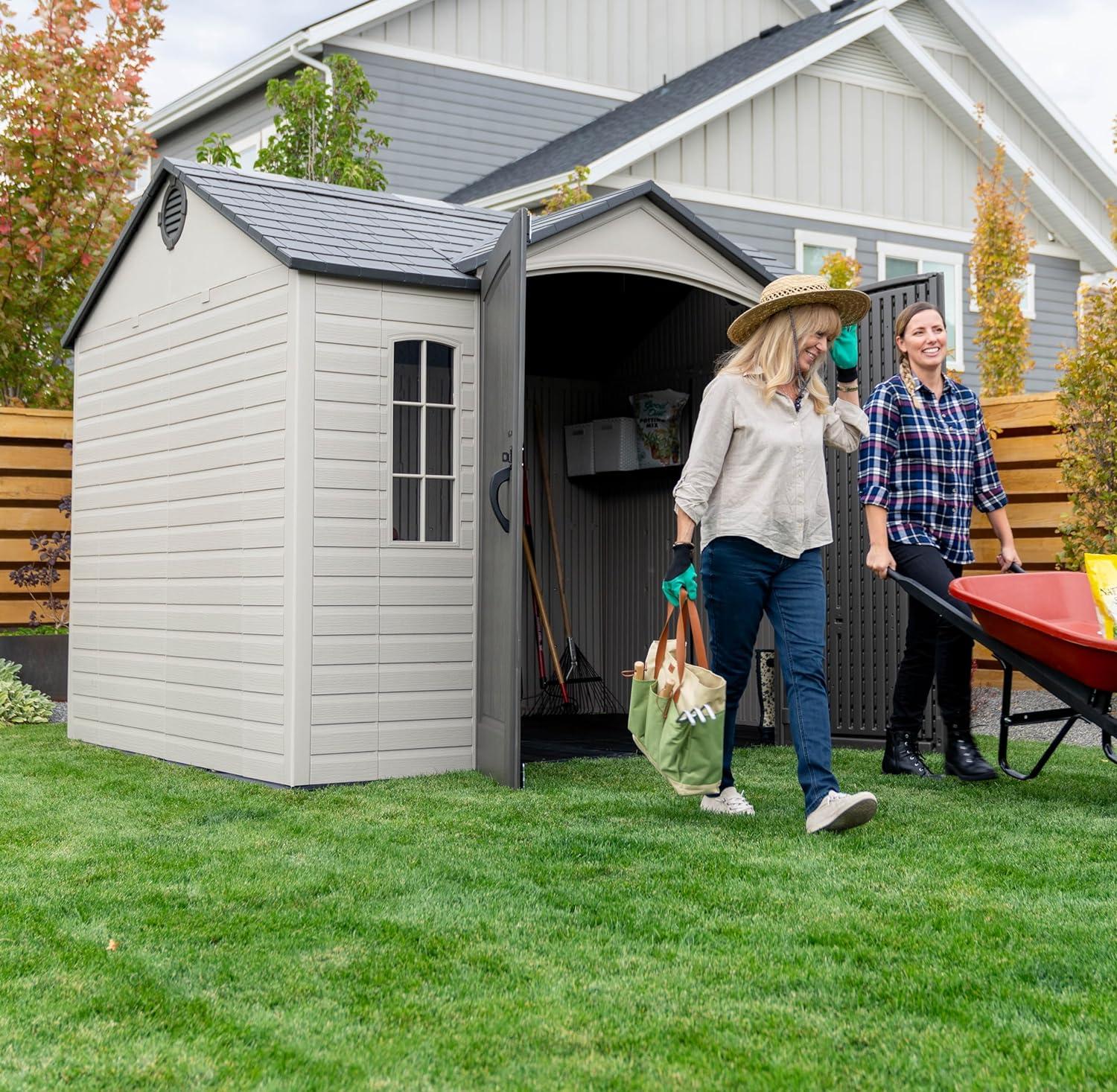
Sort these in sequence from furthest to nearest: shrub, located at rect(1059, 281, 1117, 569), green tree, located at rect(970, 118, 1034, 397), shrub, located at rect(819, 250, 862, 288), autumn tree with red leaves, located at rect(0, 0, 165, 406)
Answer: green tree, located at rect(970, 118, 1034, 397)
shrub, located at rect(819, 250, 862, 288)
autumn tree with red leaves, located at rect(0, 0, 165, 406)
shrub, located at rect(1059, 281, 1117, 569)

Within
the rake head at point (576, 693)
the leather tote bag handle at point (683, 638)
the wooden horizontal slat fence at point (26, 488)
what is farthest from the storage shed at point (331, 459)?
the rake head at point (576, 693)

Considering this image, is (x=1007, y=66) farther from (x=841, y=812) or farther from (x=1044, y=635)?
(x=841, y=812)

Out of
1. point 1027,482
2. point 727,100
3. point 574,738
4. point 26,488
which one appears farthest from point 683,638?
point 727,100

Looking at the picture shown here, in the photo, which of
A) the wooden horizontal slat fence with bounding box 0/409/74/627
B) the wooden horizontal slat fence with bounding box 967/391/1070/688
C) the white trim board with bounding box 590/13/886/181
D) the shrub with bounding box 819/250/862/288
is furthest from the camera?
the white trim board with bounding box 590/13/886/181

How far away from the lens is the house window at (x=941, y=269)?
1537 cm

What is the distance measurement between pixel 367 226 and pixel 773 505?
2.78 meters

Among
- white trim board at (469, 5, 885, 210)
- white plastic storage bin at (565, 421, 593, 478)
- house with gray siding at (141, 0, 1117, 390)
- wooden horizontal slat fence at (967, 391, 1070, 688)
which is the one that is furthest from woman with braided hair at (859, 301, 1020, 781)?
house with gray siding at (141, 0, 1117, 390)

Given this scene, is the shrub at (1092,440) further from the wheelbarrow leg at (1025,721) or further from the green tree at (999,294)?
the green tree at (999,294)

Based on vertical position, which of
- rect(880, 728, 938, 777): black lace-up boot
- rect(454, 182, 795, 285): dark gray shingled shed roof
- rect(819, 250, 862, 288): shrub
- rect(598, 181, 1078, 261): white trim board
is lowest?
rect(880, 728, 938, 777): black lace-up boot

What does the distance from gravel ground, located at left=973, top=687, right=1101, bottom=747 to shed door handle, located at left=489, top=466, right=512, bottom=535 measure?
8.66ft

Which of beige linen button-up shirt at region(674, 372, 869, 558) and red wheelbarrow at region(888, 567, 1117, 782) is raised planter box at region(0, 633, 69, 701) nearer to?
beige linen button-up shirt at region(674, 372, 869, 558)

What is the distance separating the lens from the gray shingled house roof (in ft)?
46.2

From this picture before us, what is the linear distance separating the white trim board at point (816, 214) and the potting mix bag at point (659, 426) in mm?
5491

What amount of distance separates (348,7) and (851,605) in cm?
997
